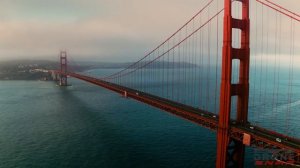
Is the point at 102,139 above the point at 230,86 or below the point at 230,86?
below

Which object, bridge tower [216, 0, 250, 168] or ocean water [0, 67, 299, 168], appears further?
ocean water [0, 67, 299, 168]

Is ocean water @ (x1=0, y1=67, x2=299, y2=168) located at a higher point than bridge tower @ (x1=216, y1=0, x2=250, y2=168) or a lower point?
lower

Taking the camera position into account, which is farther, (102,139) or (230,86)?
(102,139)

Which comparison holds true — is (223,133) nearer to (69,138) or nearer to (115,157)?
(115,157)

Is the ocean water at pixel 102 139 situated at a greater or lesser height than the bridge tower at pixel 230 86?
lesser
